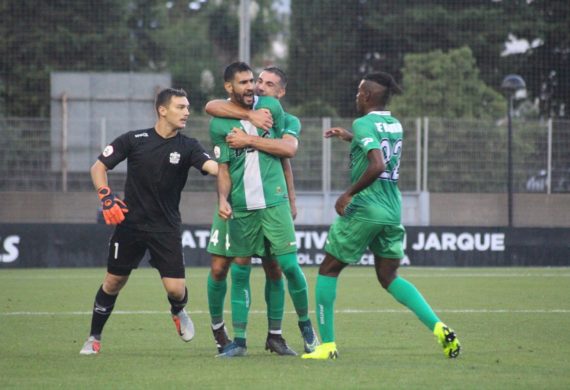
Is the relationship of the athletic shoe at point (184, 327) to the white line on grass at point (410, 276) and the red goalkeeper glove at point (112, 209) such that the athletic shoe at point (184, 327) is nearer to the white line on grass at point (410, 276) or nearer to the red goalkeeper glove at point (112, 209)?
the red goalkeeper glove at point (112, 209)

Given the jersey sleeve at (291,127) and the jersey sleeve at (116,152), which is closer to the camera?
the jersey sleeve at (116,152)

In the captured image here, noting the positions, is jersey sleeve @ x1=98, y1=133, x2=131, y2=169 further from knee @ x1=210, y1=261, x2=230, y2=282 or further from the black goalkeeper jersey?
knee @ x1=210, y1=261, x2=230, y2=282

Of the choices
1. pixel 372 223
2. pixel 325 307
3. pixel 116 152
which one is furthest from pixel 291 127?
pixel 325 307

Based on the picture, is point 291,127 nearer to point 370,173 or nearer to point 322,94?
point 370,173

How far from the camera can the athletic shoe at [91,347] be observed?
9023 mm

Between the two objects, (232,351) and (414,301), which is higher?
(414,301)

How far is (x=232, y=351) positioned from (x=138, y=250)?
1117 mm

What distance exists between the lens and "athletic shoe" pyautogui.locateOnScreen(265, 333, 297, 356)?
9.05m

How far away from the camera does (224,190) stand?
29.2 ft

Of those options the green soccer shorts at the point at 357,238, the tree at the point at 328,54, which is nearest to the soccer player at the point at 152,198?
the green soccer shorts at the point at 357,238

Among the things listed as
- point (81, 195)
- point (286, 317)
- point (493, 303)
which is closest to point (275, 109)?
point (286, 317)

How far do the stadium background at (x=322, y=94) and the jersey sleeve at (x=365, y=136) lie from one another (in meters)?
13.2

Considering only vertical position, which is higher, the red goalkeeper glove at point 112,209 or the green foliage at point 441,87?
the green foliage at point 441,87

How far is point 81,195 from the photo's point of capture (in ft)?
86.0
